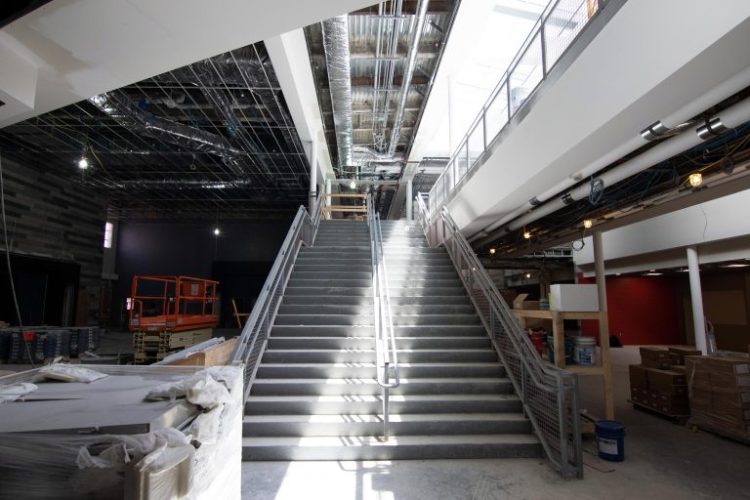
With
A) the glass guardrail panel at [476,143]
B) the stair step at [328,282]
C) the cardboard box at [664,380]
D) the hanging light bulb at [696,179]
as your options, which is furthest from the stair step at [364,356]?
the glass guardrail panel at [476,143]

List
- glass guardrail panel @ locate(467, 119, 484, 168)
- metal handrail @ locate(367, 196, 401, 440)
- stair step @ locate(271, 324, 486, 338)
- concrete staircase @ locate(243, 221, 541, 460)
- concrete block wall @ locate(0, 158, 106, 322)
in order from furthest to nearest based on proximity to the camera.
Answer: concrete block wall @ locate(0, 158, 106, 322) → glass guardrail panel @ locate(467, 119, 484, 168) → stair step @ locate(271, 324, 486, 338) → metal handrail @ locate(367, 196, 401, 440) → concrete staircase @ locate(243, 221, 541, 460)

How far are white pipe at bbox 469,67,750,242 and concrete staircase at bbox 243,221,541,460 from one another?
2.03 metres

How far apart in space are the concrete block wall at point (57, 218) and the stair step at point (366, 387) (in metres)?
10.3

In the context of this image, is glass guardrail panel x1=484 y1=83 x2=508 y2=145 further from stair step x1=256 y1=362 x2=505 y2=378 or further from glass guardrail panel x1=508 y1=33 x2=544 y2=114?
stair step x1=256 y1=362 x2=505 y2=378

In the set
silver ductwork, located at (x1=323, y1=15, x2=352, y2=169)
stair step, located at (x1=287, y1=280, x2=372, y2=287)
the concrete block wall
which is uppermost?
silver ductwork, located at (x1=323, y1=15, x2=352, y2=169)

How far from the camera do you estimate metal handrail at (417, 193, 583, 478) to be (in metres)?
3.55

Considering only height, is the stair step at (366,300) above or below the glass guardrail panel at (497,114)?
below

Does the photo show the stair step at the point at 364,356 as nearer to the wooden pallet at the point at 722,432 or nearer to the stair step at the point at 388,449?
the stair step at the point at 388,449

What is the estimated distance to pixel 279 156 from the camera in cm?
1162

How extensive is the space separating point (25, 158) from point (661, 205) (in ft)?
49.1

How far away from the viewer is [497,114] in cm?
600

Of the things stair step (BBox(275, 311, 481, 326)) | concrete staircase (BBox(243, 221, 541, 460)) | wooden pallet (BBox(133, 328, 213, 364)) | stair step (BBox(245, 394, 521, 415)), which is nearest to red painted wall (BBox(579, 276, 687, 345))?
stair step (BBox(275, 311, 481, 326))

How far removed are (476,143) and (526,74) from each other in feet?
7.15

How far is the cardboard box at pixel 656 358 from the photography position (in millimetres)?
5852
